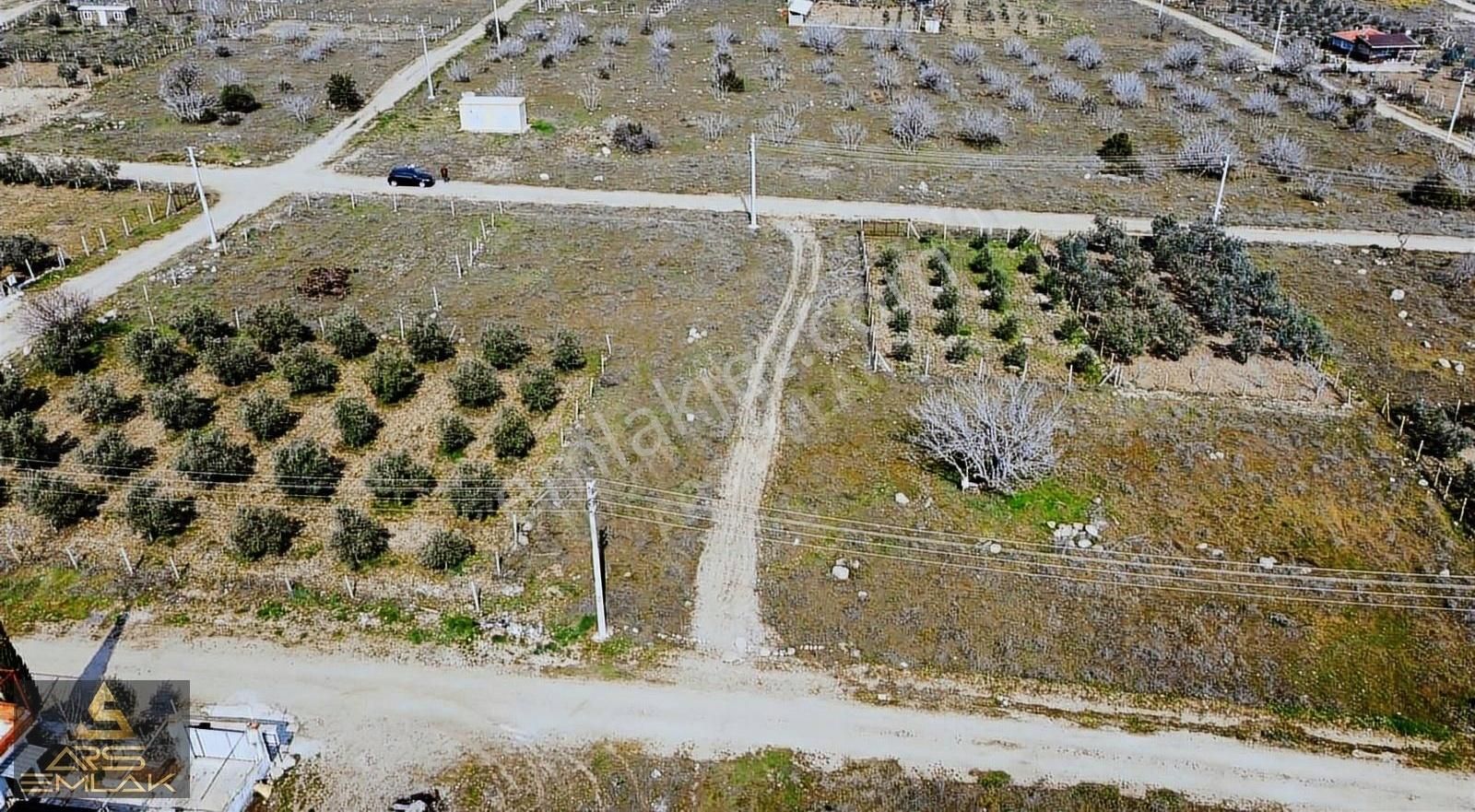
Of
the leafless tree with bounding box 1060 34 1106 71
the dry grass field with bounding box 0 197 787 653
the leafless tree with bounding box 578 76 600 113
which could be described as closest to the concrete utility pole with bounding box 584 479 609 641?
the dry grass field with bounding box 0 197 787 653

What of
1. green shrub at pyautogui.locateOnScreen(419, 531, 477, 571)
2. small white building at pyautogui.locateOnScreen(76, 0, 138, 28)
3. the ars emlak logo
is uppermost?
small white building at pyautogui.locateOnScreen(76, 0, 138, 28)

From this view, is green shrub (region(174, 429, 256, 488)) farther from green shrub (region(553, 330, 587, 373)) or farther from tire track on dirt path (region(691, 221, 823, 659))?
tire track on dirt path (region(691, 221, 823, 659))

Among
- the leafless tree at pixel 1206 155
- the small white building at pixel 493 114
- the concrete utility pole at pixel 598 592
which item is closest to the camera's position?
the concrete utility pole at pixel 598 592

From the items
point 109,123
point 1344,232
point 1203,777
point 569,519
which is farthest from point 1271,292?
point 109,123

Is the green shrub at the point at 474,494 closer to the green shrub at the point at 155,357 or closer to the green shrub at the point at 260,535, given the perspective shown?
the green shrub at the point at 260,535

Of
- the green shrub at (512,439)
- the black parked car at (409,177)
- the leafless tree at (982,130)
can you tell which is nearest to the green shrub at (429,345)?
the green shrub at (512,439)
